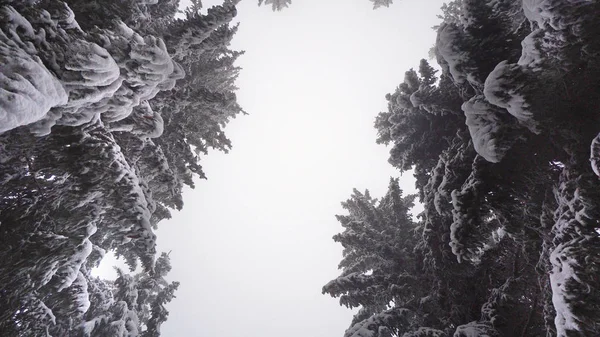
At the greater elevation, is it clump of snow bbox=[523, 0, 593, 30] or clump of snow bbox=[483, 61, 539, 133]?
clump of snow bbox=[523, 0, 593, 30]

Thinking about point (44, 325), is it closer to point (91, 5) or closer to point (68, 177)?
point (68, 177)

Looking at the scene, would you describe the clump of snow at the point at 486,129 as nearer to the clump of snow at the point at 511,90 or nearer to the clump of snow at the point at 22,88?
the clump of snow at the point at 511,90

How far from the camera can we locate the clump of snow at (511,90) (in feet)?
9.40

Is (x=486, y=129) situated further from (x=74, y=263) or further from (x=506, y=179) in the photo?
(x=74, y=263)

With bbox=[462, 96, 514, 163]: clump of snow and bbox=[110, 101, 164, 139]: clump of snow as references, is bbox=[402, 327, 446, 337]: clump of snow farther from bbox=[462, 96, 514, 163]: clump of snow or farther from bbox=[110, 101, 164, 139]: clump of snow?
bbox=[110, 101, 164, 139]: clump of snow

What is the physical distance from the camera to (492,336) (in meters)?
3.91

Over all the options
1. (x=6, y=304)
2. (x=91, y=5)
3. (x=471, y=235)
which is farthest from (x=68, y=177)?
(x=471, y=235)

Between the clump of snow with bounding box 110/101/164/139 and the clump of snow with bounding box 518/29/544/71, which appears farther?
the clump of snow with bounding box 110/101/164/139

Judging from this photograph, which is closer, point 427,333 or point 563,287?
point 563,287

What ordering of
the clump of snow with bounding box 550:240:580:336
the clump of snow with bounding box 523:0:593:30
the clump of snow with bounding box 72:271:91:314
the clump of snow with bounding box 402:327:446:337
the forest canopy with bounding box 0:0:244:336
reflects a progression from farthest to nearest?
the clump of snow with bounding box 402:327:446:337, the clump of snow with bounding box 72:271:91:314, the forest canopy with bounding box 0:0:244:336, the clump of snow with bounding box 523:0:593:30, the clump of snow with bounding box 550:240:580:336

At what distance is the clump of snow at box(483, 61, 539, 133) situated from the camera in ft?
9.40

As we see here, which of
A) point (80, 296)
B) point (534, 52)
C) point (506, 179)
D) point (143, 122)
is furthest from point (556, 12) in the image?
point (80, 296)

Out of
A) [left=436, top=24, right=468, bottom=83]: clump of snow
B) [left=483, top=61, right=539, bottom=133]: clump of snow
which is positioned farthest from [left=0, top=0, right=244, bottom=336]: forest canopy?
[left=483, top=61, right=539, bottom=133]: clump of snow

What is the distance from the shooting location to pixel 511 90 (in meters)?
2.88
